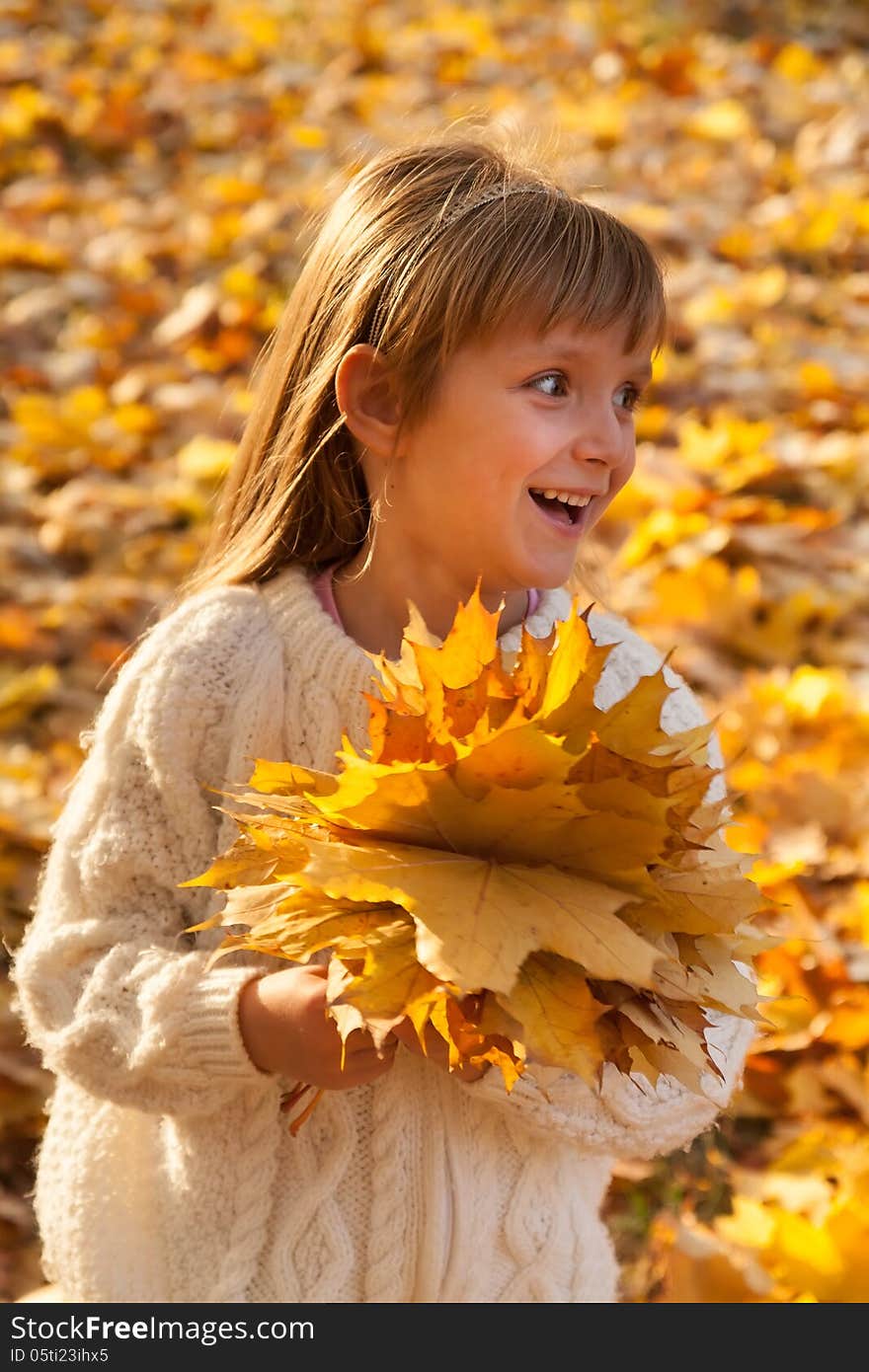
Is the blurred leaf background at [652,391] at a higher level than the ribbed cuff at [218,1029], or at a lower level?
lower

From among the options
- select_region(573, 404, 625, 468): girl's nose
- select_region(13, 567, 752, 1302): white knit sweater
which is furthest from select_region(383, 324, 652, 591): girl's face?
select_region(13, 567, 752, 1302): white knit sweater

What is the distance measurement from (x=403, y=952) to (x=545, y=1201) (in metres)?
0.58

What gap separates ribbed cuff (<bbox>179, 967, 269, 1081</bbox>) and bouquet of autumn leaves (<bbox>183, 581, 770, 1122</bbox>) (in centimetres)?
30

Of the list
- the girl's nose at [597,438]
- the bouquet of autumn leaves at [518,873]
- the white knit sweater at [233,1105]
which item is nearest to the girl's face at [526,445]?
the girl's nose at [597,438]

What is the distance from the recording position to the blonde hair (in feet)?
4.24

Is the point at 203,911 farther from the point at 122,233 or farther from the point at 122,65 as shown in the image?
the point at 122,65

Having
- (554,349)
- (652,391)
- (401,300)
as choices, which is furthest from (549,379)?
(652,391)

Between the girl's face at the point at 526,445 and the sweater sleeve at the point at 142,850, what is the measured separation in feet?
0.81

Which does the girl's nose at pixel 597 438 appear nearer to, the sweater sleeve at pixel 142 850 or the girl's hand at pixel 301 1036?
the sweater sleeve at pixel 142 850

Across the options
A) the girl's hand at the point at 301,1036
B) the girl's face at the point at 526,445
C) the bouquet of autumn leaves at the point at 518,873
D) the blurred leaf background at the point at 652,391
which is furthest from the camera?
the blurred leaf background at the point at 652,391

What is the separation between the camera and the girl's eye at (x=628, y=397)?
137 centimetres
